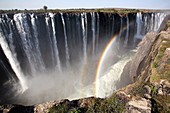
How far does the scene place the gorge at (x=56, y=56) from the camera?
17406 mm

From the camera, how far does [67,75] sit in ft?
73.4

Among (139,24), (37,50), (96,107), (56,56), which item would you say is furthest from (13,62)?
(139,24)

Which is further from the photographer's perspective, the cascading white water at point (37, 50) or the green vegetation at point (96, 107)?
the cascading white water at point (37, 50)

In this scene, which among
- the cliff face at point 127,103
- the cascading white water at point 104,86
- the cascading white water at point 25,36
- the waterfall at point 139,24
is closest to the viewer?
the cliff face at point 127,103

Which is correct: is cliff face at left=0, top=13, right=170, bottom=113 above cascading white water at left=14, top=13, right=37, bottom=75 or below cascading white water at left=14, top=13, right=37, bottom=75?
below

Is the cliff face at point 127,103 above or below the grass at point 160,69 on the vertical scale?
below

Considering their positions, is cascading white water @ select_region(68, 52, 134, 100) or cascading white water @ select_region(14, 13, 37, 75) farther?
cascading white water @ select_region(68, 52, 134, 100)

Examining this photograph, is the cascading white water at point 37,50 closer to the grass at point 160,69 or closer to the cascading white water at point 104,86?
the cascading white water at point 104,86

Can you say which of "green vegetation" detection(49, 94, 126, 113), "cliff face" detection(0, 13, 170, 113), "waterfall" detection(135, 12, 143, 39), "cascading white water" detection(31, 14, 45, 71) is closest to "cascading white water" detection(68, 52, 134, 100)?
"cascading white water" detection(31, 14, 45, 71)

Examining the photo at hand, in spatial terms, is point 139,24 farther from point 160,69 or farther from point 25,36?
point 160,69

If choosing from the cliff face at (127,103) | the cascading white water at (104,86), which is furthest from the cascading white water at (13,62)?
the cliff face at (127,103)

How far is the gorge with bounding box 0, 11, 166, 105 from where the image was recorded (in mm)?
17406

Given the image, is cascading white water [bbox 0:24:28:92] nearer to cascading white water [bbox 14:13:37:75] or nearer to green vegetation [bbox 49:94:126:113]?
cascading white water [bbox 14:13:37:75]

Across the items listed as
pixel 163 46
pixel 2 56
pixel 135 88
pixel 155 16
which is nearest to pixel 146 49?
Result: pixel 163 46
